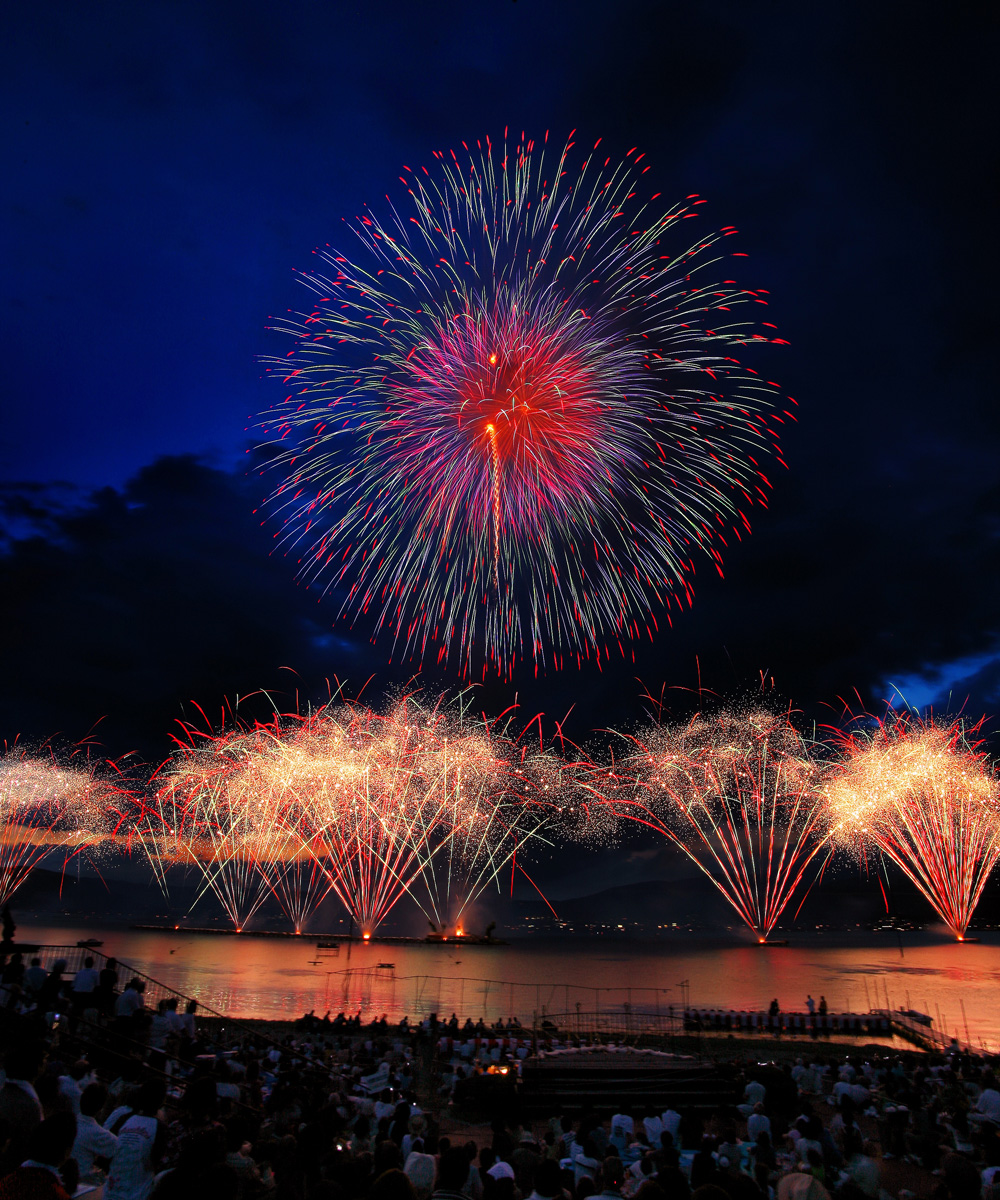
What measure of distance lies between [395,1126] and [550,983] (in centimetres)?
7002

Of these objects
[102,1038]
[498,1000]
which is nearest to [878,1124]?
[102,1038]

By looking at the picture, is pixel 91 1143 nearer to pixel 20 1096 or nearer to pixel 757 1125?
pixel 20 1096

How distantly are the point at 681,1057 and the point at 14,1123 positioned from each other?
66.5ft

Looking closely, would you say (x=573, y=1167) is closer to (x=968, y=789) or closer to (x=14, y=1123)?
(x=14, y=1123)

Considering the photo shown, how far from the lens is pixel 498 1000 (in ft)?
181

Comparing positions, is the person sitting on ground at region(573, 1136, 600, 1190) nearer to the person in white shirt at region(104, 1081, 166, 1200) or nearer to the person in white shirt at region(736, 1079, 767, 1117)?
the person in white shirt at region(104, 1081, 166, 1200)

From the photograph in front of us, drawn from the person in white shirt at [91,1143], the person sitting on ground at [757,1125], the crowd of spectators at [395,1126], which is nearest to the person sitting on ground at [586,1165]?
the crowd of spectators at [395,1126]

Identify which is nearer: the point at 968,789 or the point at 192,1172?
the point at 192,1172

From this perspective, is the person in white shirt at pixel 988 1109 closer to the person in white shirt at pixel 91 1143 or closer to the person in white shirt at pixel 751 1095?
the person in white shirt at pixel 751 1095

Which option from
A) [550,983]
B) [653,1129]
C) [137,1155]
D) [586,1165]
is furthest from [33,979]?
[550,983]

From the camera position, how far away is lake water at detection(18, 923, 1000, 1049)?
2020 inches

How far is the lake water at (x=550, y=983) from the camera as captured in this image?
5131 centimetres

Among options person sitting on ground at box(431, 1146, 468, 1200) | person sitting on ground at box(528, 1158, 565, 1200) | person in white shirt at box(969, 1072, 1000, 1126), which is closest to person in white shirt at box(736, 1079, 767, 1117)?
person in white shirt at box(969, 1072, 1000, 1126)

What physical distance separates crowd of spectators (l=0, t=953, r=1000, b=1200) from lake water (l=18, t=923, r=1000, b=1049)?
65.2ft
